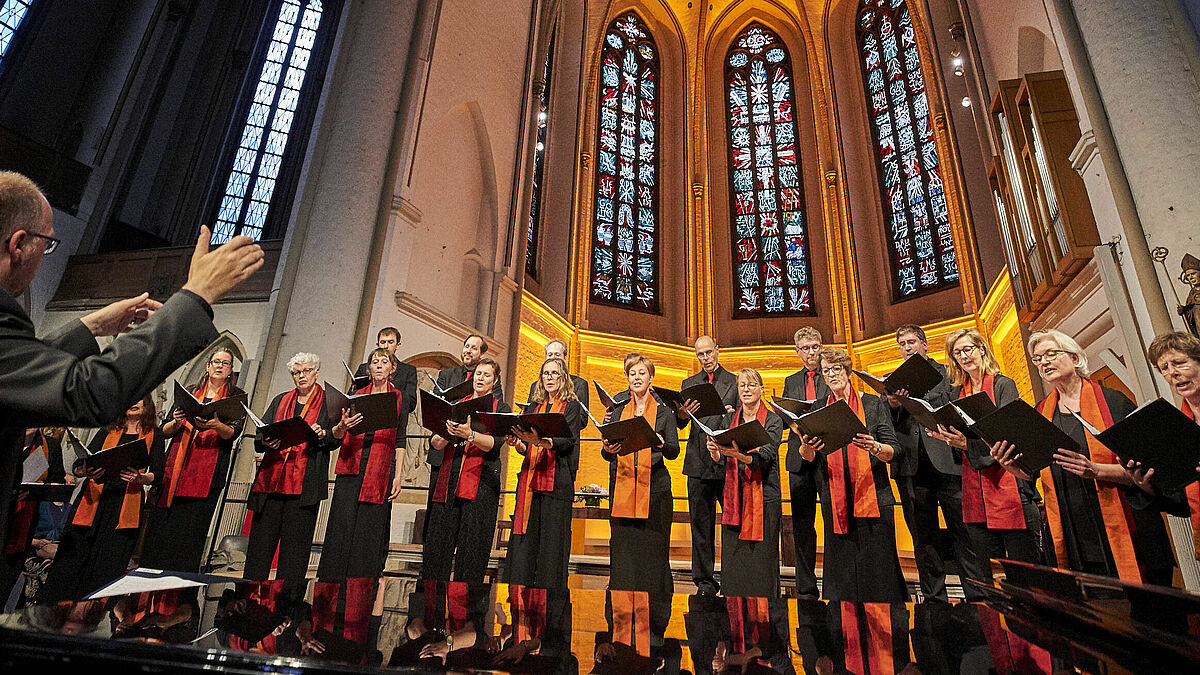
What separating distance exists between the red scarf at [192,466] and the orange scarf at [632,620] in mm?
3266

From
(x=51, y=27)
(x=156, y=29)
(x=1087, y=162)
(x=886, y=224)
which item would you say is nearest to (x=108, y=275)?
(x=51, y=27)

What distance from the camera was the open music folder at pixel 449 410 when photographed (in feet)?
11.0

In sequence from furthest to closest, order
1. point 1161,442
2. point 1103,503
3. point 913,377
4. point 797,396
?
point 797,396 < point 913,377 < point 1103,503 < point 1161,442

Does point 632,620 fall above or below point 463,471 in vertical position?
below

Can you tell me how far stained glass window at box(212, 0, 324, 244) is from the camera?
12367mm

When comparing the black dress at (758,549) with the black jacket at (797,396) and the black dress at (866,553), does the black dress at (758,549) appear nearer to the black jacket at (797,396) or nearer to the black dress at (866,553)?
the black jacket at (797,396)

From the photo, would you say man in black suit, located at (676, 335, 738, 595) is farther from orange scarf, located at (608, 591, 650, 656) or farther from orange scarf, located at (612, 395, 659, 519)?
orange scarf, located at (608, 591, 650, 656)

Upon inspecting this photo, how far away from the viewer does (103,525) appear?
12.8 feet

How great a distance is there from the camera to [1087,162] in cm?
492

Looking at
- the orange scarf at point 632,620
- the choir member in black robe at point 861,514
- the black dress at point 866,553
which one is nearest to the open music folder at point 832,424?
the choir member in black robe at point 861,514

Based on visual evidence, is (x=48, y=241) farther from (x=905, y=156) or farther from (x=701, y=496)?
(x=905, y=156)

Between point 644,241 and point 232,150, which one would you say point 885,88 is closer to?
point 644,241

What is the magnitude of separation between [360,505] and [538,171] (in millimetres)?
9003

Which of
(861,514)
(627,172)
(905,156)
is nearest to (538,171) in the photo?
(627,172)
